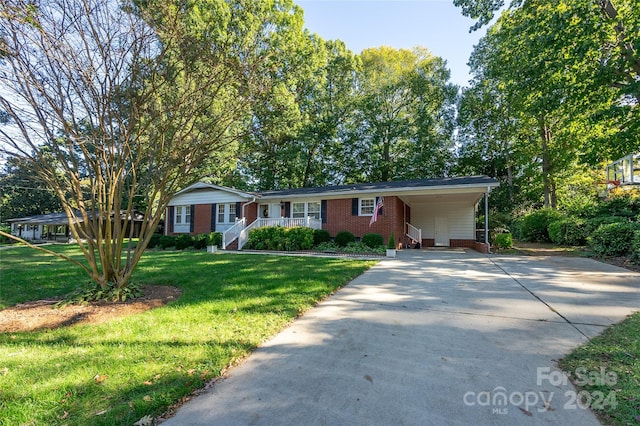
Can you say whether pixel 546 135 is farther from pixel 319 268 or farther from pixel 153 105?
pixel 153 105

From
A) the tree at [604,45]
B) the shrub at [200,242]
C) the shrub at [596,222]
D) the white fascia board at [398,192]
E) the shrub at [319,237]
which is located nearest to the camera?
the tree at [604,45]

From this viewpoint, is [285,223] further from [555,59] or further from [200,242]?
[555,59]

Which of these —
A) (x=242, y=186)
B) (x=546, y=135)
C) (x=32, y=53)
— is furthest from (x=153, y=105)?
(x=546, y=135)

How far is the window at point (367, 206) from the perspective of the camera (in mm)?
14972

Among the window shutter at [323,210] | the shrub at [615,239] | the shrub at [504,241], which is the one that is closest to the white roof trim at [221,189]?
the window shutter at [323,210]

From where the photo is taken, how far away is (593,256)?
1029cm

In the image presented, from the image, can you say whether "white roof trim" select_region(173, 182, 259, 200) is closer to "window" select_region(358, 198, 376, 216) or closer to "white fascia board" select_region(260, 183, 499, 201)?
"white fascia board" select_region(260, 183, 499, 201)

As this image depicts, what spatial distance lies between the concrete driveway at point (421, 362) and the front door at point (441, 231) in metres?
12.5

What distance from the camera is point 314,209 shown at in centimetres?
1667

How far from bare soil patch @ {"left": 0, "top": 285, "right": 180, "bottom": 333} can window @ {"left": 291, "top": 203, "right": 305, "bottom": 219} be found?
11.7 metres

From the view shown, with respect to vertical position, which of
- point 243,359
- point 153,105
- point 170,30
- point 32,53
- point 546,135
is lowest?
point 243,359

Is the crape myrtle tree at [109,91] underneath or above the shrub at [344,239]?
above

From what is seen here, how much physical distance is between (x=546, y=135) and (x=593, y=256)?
15390 mm

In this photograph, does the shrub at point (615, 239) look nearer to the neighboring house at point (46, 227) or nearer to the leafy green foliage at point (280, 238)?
the leafy green foliage at point (280, 238)
